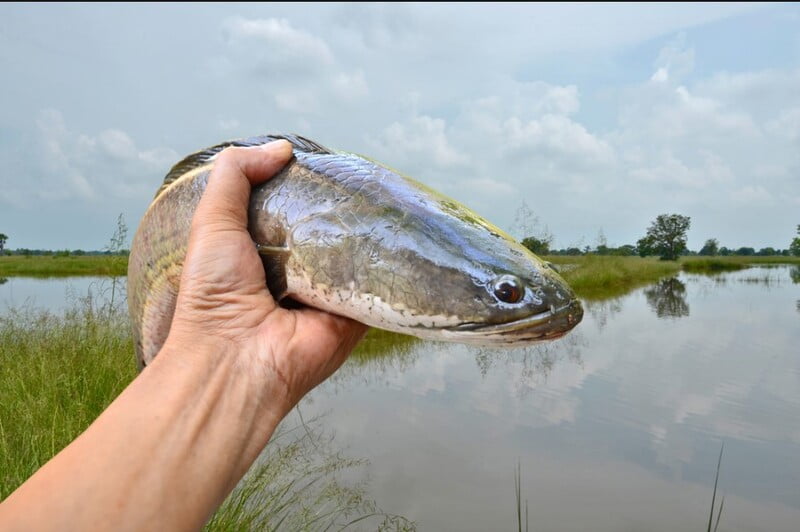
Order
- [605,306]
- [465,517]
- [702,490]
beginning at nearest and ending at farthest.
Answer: [465,517] → [702,490] → [605,306]

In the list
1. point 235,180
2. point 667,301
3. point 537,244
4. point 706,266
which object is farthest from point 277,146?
point 706,266

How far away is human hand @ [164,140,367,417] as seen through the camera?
1.92 meters

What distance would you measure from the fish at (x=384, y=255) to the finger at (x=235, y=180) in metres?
0.05

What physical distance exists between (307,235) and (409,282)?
19.3 inches

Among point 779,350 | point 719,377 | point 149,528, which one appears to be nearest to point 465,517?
point 149,528

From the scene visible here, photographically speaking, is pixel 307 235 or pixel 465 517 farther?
pixel 465 517

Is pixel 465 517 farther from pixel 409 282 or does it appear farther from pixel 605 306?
pixel 605 306

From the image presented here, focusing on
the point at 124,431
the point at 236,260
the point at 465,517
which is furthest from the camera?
the point at 465,517

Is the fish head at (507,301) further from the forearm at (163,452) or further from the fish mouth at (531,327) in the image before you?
the forearm at (163,452)

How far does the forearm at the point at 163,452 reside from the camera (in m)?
1.33

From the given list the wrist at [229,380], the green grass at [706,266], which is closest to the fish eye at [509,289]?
the wrist at [229,380]

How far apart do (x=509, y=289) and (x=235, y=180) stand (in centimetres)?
122

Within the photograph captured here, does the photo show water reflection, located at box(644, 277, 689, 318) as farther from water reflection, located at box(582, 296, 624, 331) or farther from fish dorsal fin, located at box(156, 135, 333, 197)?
fish dorsal fin, located at box(156, 135, 333, 197)

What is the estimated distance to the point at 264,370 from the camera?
6.22ft
